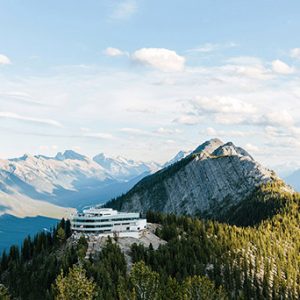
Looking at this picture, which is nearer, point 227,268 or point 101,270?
point 101,270

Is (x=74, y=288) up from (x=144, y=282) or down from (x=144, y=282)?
up

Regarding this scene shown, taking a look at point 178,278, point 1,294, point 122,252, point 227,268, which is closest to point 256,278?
point 227,268

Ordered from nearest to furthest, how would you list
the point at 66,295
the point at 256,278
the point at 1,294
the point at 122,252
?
1. the point at 66,295
2. the point at 1,294
3. the point at 122,252
4. the point at 256,278

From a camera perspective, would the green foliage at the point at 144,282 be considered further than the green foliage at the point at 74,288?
Yes

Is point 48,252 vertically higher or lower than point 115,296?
higher

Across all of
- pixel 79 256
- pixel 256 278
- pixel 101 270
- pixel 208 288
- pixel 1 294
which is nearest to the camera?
pixel 208 288

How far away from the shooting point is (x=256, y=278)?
640 ft

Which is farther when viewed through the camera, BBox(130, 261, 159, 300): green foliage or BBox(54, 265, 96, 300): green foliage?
BBox(130, 261, 159, 300): green foliage

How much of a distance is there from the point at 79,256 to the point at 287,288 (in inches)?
3450

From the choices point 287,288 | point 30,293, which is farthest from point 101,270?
point 287,288

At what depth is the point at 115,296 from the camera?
148500 mm

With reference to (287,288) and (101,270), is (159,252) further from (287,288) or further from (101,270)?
(287,288)

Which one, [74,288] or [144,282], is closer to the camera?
[74,288]

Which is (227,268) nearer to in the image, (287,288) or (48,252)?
(287,288)
